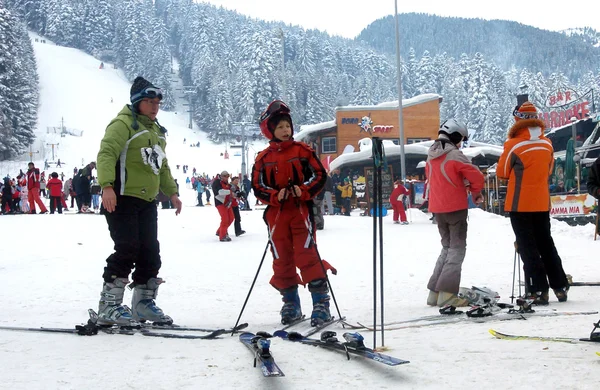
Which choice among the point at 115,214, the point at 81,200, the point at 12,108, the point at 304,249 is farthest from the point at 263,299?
the point at 12,108

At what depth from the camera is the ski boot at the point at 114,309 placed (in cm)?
465

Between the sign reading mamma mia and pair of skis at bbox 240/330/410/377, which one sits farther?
the sign reading mamma mia

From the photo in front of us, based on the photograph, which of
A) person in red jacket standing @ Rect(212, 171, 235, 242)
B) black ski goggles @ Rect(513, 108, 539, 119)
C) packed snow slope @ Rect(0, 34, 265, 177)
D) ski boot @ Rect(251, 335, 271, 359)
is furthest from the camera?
packed snow slope @ Rect(0, 34, 265, 177)

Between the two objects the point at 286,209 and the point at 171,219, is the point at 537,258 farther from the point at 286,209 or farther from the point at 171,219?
the point at 171,219

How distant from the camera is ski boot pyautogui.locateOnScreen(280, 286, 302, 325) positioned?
511cm

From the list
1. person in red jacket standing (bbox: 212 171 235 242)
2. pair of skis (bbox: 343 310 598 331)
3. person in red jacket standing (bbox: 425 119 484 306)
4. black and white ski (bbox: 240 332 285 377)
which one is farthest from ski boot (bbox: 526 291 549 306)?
person in red jacket standing (bbox: 212 171 235 242)

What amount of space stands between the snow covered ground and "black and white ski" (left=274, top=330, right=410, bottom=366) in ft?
0.18

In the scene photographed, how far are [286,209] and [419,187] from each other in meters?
24.5

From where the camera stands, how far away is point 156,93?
16.8 ft

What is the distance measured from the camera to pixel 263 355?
3.35 metres

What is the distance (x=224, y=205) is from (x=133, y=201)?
9.95 metres

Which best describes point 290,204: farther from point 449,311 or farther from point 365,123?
point 365,123

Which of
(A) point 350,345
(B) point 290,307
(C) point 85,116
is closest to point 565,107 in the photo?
(B) point 290,307

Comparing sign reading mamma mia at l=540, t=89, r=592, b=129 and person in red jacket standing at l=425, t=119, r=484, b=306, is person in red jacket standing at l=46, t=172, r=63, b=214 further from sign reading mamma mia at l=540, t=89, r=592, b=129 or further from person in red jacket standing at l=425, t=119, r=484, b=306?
sign reading mamma mia at l=540, t=89, r=592, b=129
